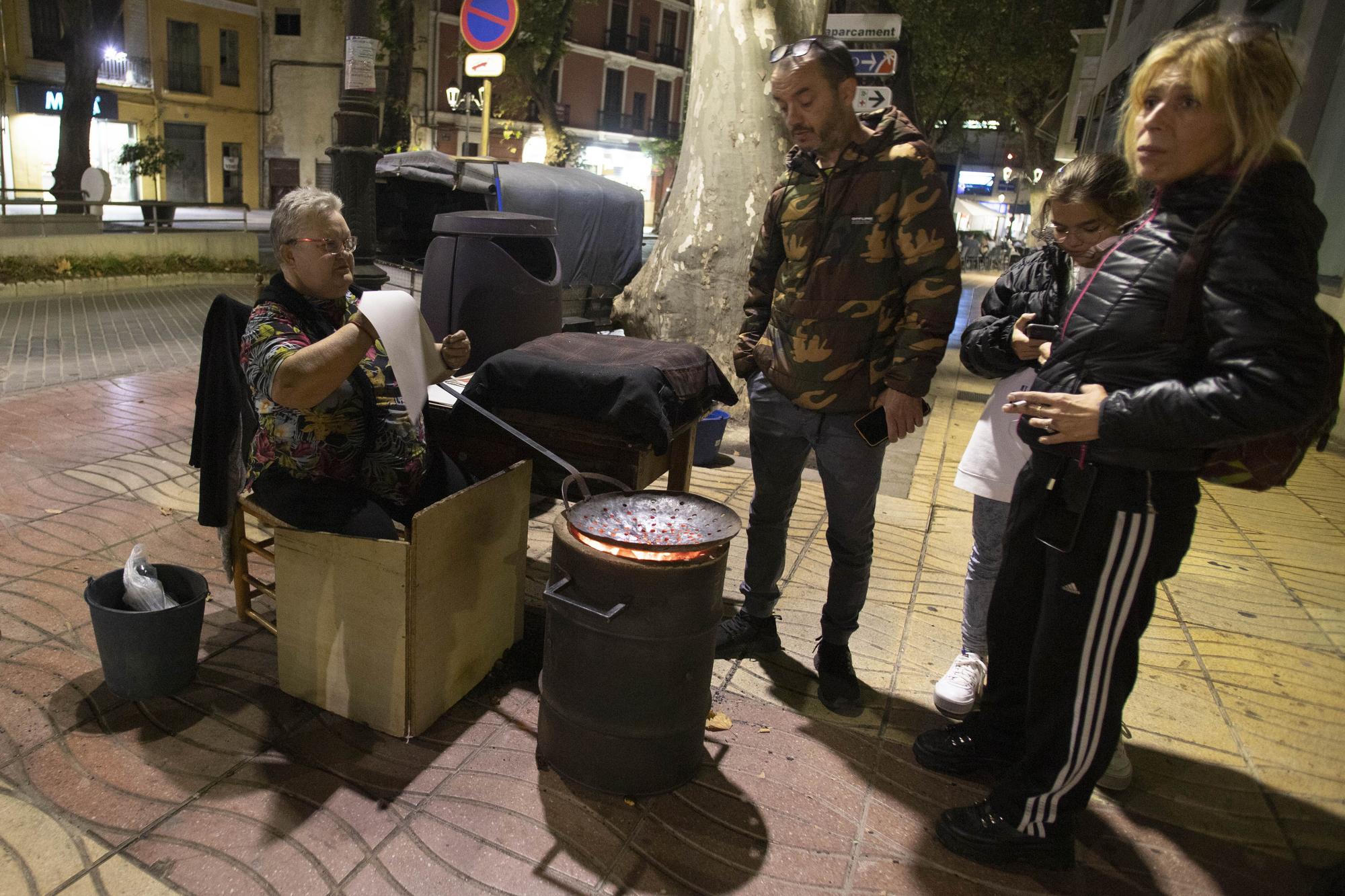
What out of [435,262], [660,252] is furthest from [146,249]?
[435,262]

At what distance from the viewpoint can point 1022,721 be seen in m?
2.57

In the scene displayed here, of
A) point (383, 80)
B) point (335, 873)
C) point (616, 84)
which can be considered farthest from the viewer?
point (616, 84)

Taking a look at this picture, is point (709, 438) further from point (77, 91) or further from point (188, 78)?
point (188, 78)

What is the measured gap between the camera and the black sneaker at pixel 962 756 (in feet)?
8.57

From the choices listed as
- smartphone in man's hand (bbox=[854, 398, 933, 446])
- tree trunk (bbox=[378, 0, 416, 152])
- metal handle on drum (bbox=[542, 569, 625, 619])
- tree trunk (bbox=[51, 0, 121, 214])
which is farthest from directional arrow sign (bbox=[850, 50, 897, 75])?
tree trunk (bbox=[51, 0, 121, 214])

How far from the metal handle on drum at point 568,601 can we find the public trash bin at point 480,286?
73.4 inches

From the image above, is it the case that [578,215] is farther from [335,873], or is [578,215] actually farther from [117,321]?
[335,873]

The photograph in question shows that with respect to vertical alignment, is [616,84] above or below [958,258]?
above

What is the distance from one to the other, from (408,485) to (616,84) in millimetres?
36803

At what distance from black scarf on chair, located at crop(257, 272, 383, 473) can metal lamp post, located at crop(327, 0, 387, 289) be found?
6711 millimetres

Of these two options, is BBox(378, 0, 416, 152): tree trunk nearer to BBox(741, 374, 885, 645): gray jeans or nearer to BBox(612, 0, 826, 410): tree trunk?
BBox(612, 0, 826, 410): tree trunk

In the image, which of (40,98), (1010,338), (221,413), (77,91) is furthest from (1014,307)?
(40,98)

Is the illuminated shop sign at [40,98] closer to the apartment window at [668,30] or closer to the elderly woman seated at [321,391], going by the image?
the apartment window at [668,30]

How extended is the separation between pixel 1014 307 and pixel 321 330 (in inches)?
82.3
